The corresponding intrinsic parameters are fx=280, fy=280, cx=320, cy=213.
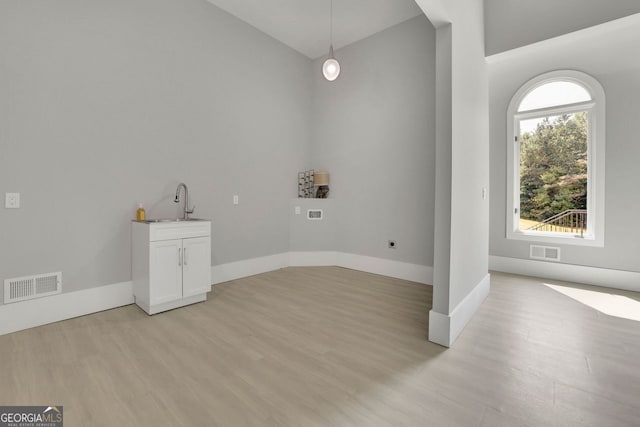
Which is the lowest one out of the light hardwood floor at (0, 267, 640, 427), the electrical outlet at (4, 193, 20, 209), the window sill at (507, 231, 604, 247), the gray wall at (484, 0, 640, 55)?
the light hardwood floor at (0, 267, 640, 427)

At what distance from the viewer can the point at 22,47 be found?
2.28 metres

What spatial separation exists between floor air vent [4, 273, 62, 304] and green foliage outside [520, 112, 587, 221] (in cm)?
570

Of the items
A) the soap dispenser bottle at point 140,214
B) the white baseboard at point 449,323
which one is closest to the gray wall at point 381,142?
the white baseboard at point 449,323

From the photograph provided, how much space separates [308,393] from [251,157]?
3180 millimetres

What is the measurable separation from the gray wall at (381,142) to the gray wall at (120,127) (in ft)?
3.51

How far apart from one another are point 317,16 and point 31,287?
428 centimetres

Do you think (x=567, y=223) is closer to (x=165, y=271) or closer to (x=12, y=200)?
(x=165, y=271)

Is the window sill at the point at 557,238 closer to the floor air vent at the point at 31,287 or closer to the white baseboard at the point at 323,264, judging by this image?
the white baseboard at the point at 323,264

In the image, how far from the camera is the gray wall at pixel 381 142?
12.3ft

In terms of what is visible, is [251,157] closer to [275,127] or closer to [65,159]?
[275,127]

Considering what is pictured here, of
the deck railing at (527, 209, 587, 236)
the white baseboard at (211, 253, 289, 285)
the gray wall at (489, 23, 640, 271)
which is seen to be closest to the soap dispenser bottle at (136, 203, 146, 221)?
the white baseboard at (211, 253, 289, 285)

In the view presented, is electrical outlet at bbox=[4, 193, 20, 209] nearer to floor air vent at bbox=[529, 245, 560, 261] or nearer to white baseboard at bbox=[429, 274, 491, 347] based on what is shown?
white baseboard at bbox=[429, 274, 491, 347]

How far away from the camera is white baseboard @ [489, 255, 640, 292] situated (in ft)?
11.1

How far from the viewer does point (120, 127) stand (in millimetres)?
2791
